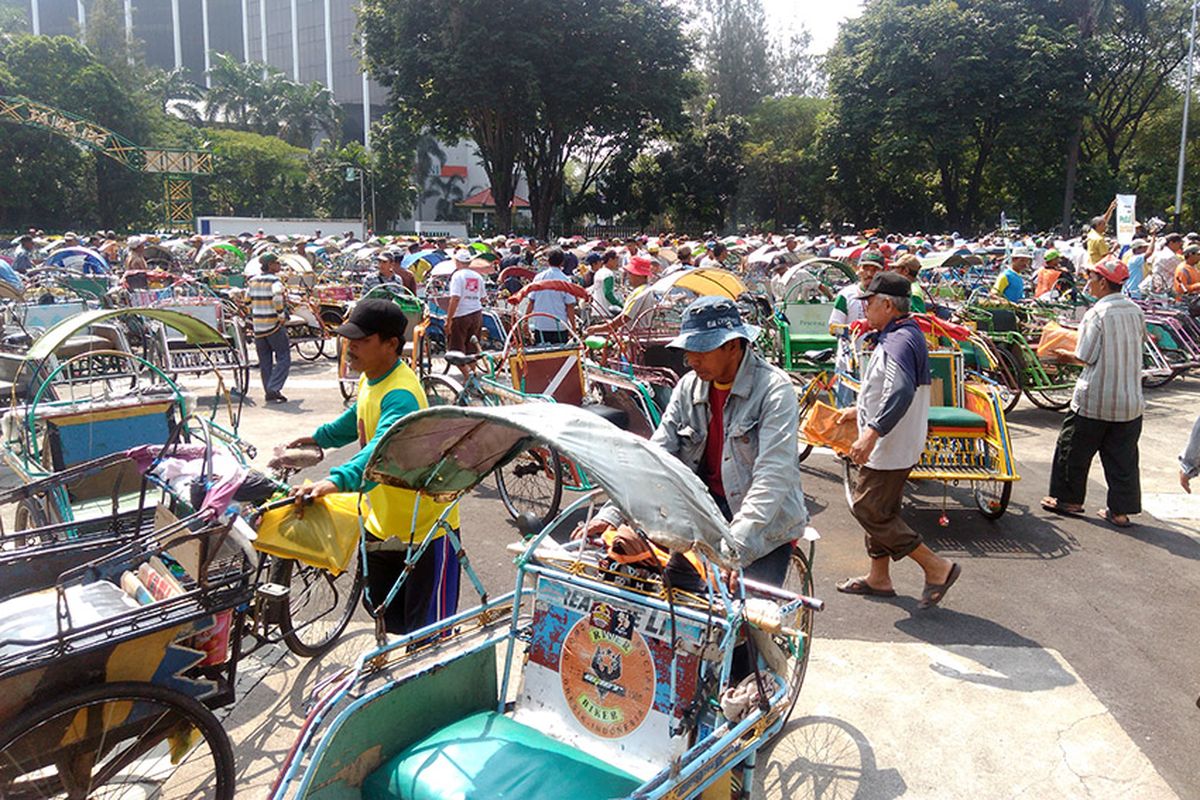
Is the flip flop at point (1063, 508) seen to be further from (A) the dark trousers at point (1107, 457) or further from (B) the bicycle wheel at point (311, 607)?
(B) the bicycle wheel at point (311, 607)

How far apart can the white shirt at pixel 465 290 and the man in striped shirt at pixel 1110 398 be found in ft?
23.3

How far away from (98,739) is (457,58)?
30.0m

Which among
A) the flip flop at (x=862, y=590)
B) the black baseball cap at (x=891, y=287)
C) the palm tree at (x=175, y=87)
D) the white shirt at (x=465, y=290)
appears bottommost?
the flip flop at (x=862, y=590)

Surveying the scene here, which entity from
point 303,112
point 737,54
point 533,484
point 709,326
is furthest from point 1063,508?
point 303,112

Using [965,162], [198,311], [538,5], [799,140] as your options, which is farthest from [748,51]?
[198,311]

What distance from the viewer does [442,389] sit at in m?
8.04

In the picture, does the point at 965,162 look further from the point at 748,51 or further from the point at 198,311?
the point at 198,311

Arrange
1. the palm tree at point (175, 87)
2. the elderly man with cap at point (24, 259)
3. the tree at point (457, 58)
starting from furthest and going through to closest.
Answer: the palm tree at point (175, 87) → the tree at point (457, 58) → the elderly man with cap at point (24, 259)

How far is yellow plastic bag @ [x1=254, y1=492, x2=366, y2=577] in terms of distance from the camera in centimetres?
329

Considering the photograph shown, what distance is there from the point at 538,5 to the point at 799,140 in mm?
22343

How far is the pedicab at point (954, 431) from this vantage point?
20.3 feet

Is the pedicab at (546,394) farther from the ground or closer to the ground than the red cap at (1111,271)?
closer to the ground

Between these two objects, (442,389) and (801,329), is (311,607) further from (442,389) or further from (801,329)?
(801,329)

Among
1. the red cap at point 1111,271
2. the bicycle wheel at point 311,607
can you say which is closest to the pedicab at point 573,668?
the bicycle wheel at point 311,607
